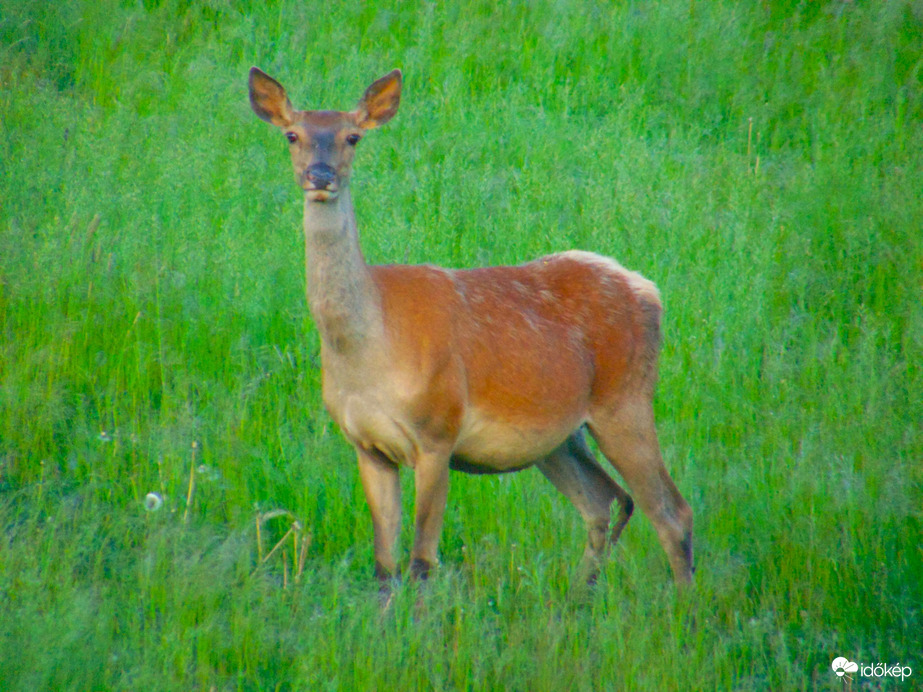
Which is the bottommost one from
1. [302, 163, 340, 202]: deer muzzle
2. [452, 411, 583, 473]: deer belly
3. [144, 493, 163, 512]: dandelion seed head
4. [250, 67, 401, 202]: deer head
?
[144, 493, 163, 512]: dandelion seed head

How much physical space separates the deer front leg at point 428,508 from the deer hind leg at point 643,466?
94 centimetres

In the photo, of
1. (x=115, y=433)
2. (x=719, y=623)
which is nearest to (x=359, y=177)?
(x=115, y=433)

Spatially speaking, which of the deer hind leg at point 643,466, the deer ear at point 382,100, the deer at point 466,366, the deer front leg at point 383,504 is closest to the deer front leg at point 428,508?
the deer at point 466,366

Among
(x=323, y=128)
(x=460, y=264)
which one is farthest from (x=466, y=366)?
(x=460, y=264)

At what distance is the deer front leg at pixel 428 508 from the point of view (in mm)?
4949

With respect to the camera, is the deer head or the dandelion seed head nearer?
the deer head

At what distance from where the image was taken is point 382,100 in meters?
5.48

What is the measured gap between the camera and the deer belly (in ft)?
17.1

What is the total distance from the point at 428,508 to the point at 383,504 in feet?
0.91

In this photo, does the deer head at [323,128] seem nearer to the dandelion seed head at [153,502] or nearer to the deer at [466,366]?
the deer at [466,366]

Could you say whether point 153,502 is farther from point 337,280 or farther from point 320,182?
point 320,182

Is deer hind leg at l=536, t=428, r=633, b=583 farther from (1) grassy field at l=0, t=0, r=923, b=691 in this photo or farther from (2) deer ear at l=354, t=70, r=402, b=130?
(2) deer ear at l=354, t=70, r=402, b=130

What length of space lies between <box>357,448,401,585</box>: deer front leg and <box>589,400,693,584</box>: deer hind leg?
1043mm

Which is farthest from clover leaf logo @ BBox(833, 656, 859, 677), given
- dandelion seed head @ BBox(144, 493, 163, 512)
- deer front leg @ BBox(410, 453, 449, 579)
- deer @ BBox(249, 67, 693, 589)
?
dandelion seed head @ BBox(144, 493, 163, 512)
